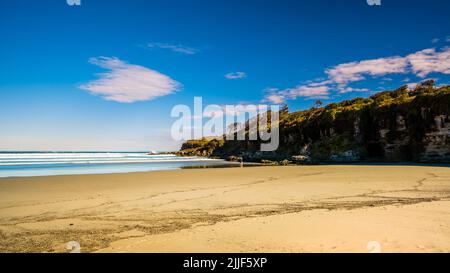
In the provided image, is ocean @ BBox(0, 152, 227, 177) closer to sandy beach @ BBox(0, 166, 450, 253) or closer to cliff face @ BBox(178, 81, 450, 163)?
sandy beach @ BBox(0, 166, 450, 253)

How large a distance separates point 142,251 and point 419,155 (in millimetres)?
36151

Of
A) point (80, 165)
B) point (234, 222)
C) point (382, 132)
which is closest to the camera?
point (234, 222)

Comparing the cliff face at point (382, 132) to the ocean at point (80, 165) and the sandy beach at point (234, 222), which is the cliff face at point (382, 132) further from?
the sandy beach at point (234, 222)

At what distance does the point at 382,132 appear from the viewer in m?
38.7

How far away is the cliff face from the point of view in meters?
32.0

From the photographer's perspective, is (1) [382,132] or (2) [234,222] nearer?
(2) [234,222]

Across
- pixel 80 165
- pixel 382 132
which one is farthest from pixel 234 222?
pixel 382 132

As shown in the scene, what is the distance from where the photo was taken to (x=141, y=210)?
8758 millimetres

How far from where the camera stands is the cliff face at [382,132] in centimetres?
3200

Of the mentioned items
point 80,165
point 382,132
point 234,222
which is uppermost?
point 382,132

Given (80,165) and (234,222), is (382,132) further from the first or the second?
(80,165)

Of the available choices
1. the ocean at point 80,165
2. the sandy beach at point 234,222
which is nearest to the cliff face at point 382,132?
the ocean at point 80,165

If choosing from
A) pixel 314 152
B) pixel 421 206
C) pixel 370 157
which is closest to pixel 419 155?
pixel 370 157
